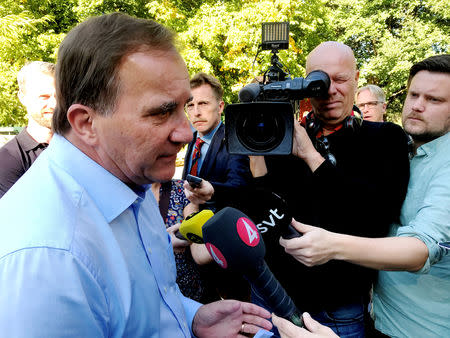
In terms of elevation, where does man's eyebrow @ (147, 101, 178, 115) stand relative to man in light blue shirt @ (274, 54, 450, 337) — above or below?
above

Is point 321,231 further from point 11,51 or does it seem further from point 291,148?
point 11,51

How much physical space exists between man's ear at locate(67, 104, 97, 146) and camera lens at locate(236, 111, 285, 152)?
2.15 feet

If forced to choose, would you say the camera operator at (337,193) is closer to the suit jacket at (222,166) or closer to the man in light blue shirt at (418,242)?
the man in light blue shirt at (418,242)

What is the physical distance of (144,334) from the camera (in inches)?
36.1

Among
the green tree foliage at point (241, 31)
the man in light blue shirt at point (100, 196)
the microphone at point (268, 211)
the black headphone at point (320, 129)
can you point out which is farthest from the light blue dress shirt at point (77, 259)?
the green tree foliage at point (241, 31)

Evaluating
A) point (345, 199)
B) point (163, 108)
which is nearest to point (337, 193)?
point (345, 199)

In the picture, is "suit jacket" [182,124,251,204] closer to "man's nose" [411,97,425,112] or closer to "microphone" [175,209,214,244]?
"microphone" [175,209,214,244]

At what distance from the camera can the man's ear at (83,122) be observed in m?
0.94

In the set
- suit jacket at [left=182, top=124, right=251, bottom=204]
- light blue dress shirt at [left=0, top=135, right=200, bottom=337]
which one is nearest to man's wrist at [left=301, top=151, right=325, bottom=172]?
light blue dress shirt at [left=0, top=135, right=200, bottom=337]

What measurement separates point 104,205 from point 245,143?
0.69 m

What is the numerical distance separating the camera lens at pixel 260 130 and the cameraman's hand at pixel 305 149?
0.26ft

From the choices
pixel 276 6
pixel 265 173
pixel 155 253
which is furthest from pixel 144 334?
pixel 276 6

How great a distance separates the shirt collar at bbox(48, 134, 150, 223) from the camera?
93 cm

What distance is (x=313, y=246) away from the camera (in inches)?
44.8
